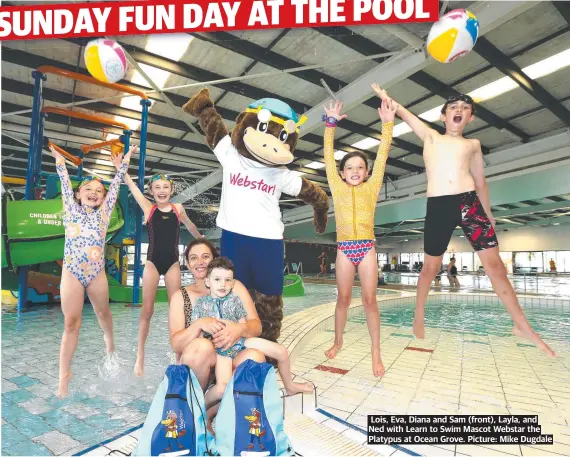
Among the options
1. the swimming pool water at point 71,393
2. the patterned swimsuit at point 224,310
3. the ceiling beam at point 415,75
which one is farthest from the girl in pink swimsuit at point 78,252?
the ceiling beam at point 415,75

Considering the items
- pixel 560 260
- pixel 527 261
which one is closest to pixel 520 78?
pixel 527 261

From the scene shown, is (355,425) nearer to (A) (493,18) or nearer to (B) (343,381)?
(B) (343,381)

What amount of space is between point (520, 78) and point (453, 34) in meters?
1.31

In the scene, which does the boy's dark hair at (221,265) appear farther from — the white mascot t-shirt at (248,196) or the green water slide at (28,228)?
the green water slide at (28,228)

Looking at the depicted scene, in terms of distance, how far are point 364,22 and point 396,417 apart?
2.33 meters

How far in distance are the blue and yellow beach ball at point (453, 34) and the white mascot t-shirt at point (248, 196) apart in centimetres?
121

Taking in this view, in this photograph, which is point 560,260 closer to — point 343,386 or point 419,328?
point 419,328

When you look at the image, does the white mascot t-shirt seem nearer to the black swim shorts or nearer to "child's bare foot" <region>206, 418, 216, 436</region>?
the black swim shorts

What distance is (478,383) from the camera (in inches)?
106

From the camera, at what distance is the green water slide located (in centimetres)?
349

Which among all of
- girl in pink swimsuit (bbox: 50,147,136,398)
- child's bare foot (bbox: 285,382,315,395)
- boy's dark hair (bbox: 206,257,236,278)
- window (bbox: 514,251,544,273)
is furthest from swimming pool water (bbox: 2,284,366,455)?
window (bbox: 514,251,544,273)

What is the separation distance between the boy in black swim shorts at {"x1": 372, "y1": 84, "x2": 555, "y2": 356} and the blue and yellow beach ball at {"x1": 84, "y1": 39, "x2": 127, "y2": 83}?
197 cm

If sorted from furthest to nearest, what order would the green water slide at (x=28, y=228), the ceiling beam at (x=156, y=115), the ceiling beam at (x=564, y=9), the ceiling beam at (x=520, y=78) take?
the ceiling beam at (x=156, y=115) → the green water slide at (x=28, y=228) → the ceiling beam at (x=564, y=9) → the ceiling beam at (x=520, y=78)

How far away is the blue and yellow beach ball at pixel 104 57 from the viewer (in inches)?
90.3
